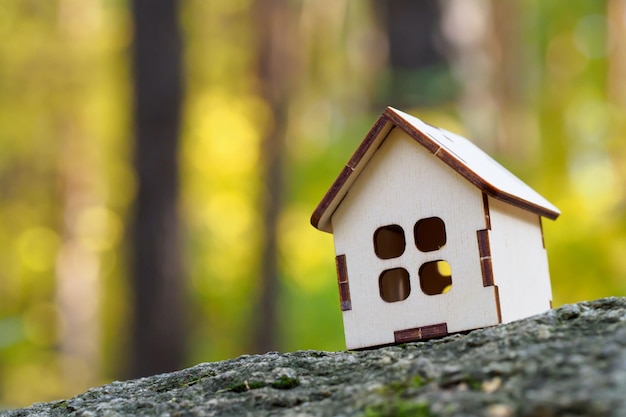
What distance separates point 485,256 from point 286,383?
32.3 inches

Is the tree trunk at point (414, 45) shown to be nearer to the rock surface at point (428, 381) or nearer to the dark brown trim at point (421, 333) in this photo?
the dark brown trim at point (421, 333)

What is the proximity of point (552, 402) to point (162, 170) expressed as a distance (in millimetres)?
8659

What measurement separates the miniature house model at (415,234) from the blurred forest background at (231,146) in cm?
522

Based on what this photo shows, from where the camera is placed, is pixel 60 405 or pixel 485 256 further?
pixel 60 405

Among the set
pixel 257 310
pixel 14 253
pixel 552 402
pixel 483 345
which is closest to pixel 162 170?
pixel 257 310

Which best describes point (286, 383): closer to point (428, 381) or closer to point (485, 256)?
point (428, 381)

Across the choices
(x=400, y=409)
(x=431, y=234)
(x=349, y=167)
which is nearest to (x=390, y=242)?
(x=431, y=234)

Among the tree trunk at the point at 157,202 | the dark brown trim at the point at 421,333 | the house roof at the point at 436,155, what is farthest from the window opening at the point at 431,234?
the tree trunk at the point at 157,202

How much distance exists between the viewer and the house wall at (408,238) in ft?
10.7

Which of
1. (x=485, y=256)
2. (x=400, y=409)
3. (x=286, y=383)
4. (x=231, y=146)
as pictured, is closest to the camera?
(x=400, y=409)

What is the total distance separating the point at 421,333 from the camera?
3.32 metres

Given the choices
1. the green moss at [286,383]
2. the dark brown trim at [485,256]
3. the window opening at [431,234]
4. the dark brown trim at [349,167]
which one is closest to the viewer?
the green moss at [286,383]

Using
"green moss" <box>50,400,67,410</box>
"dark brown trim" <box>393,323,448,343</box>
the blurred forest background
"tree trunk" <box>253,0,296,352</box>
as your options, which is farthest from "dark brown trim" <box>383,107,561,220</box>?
"tree trunk" <box>253,0,296,352</box>

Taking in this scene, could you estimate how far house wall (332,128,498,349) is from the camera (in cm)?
326
